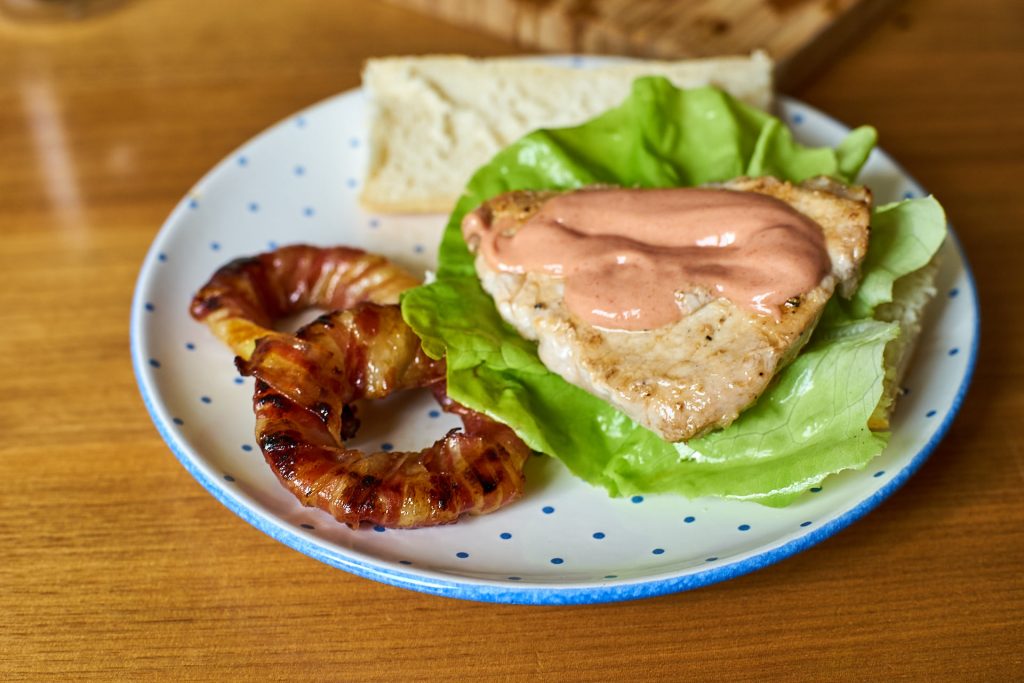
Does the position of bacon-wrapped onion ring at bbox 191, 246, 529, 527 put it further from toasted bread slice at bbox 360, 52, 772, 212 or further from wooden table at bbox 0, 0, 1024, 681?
toasted bread slice at bbox 360, 52, 772, 212

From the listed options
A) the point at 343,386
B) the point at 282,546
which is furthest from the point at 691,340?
the point at 282,546

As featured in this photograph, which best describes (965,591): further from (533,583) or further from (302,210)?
(302,210)

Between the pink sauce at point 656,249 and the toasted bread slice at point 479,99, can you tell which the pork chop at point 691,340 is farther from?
the toasted bread slice at point 479,99

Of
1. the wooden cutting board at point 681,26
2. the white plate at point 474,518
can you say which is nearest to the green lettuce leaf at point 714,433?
the white plate at point 474,518

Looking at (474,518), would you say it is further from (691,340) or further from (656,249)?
(656,249)

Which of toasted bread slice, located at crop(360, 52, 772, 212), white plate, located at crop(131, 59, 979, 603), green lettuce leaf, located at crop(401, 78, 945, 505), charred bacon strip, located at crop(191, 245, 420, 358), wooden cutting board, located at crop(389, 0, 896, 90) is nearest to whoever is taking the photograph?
white plate, located at crop(131, 59, 979, 603)

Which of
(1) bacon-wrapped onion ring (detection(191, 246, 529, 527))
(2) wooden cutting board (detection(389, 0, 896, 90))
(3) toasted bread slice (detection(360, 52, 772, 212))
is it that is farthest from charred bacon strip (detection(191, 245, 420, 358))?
(2) wooden cutting board (detection(389, 0, 896, 90))
